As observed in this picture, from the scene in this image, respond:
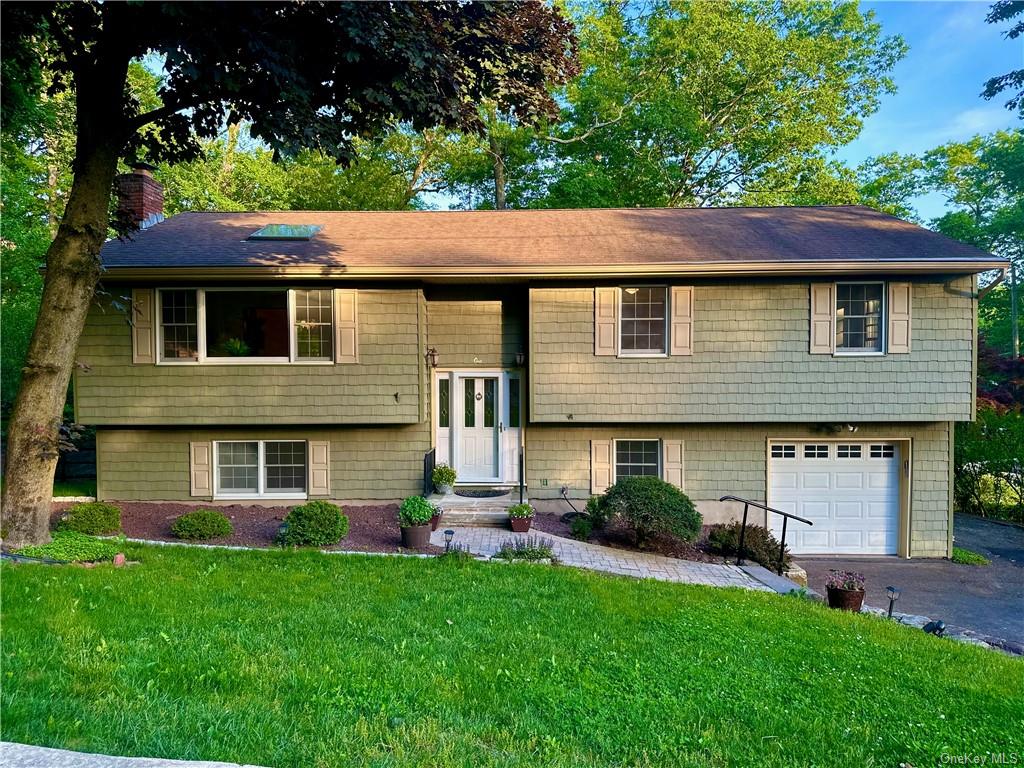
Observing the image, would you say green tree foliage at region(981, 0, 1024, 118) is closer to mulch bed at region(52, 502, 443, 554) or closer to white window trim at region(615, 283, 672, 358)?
white window trim at region(615, 283, 672, 358)

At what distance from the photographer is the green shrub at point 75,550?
5.75 metres

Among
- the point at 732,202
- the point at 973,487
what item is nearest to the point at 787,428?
the point at 973,487

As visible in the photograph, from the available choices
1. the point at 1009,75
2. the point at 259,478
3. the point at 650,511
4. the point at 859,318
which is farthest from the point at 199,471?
the point at 1009,75

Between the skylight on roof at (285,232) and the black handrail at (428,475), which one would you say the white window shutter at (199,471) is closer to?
Result: the black handrail at (428,475)

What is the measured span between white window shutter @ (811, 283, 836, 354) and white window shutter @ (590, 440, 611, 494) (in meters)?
4.07

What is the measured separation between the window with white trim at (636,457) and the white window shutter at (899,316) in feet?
14.6

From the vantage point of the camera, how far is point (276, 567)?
5.99 metres

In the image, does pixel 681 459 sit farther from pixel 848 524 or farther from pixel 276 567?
pixel 276 567

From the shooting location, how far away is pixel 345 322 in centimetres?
950

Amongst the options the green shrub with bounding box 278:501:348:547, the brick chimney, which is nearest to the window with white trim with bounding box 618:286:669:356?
the green shrub with bounding box 278:501:348:547

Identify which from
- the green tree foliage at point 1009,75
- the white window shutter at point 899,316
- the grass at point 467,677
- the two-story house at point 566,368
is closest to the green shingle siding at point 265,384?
the two-story house at point 566,368

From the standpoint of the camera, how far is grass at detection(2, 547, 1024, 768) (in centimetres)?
270

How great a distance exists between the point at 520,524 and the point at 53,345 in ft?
21.4

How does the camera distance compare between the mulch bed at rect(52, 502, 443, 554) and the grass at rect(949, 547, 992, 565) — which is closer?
the mulch bed at rect(52, 502, 443, 554)
